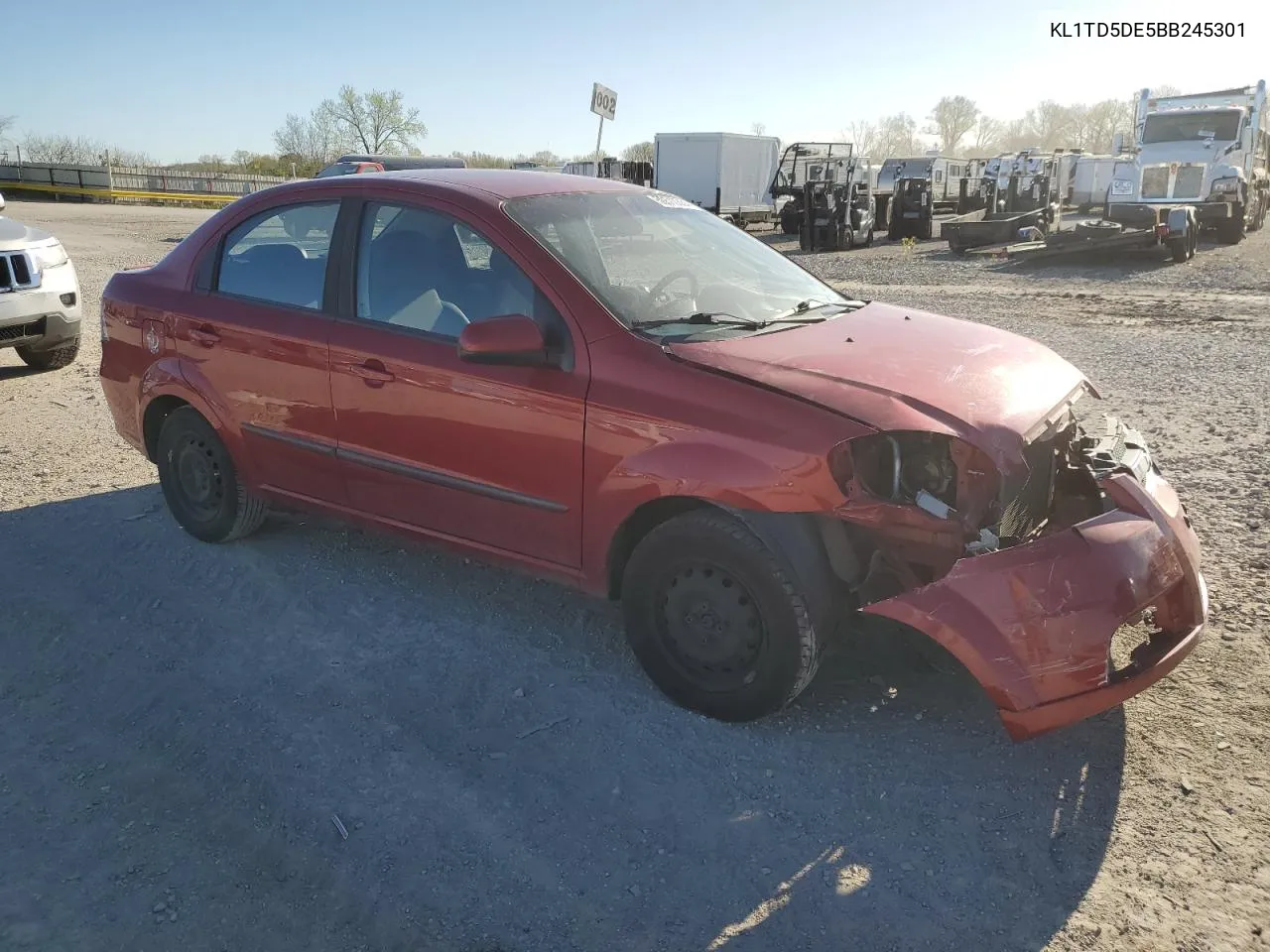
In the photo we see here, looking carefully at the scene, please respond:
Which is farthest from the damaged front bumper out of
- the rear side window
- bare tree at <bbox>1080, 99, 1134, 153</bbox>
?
bare tree at <bbox>1080, 99, 1134, 153</bbox>

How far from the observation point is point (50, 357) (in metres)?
8.84

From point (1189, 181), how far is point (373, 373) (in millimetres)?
22155

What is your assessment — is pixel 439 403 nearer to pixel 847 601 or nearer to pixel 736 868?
pixel 847 601

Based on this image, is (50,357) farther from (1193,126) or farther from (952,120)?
(952,120)

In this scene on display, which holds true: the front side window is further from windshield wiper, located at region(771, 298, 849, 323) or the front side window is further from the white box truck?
the white box truck

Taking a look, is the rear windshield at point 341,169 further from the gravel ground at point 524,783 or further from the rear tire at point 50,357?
the gravel ground at point 524,783

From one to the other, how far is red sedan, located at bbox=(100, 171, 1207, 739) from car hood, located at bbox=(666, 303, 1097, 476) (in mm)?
13

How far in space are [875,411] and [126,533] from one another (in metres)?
3.92

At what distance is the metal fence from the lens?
41.2 metres

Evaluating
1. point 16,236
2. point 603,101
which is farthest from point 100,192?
point 16,236

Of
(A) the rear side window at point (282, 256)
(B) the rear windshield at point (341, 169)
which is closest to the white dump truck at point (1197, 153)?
(B) the rear windshield at point (341, 169)

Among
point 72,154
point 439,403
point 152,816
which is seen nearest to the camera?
point 152,816

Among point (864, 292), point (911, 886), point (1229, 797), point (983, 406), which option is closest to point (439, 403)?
point (983, 406)

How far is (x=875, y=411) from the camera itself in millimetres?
2957
